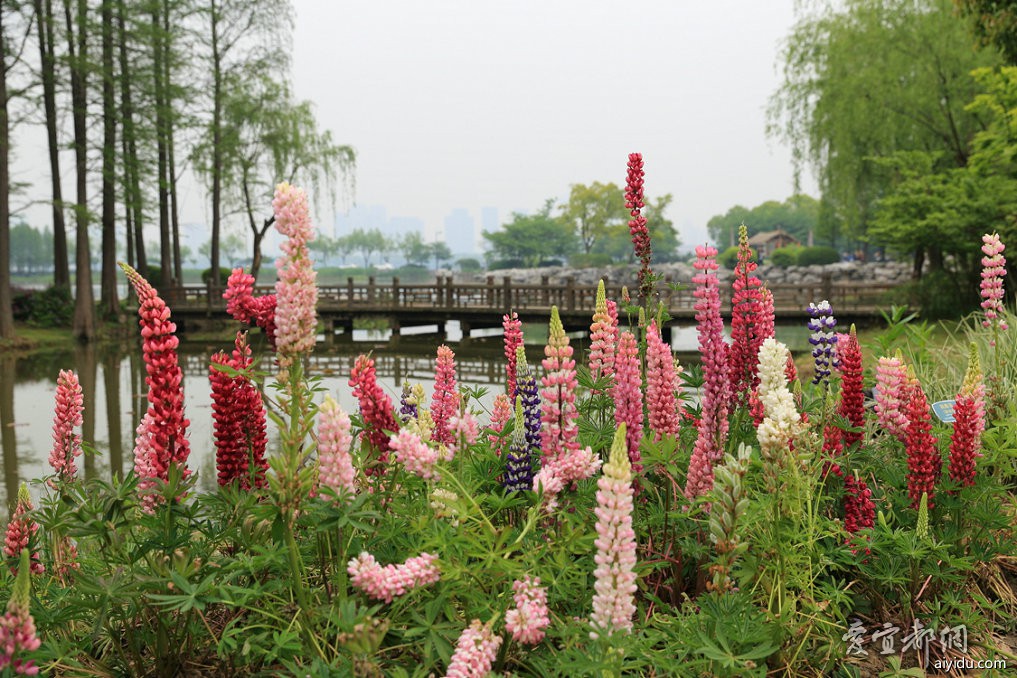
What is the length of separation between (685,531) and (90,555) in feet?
7.53

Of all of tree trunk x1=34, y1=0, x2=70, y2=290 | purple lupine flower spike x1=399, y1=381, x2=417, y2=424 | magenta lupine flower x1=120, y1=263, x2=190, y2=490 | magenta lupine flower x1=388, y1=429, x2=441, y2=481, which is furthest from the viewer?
tree trunk x1=34, y1=0, x2=70, y2=290

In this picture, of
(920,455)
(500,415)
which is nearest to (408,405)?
(500,415)

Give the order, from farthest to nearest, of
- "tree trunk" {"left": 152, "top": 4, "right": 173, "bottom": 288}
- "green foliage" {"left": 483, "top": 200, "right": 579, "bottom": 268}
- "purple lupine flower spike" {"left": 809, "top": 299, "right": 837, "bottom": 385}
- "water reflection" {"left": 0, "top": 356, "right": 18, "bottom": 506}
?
1. "green foliage" {"left": 483, "top": 200, "right": 579, "bottom": 268}
2. "tree trunk" {"left": 152, "top": 4, "right": 173, "bottom": 288}
3. "water reflection" {"left": 0, "top": 356, "right": 18, "bottom": 506}
4. "purple lupine flower spike" {"left": 809, "top": 299, "right": 837, "bottom": 385}

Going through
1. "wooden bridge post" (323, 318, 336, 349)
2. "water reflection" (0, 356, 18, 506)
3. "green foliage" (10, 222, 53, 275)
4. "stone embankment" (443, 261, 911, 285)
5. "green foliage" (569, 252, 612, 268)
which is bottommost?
"water reflection" (0, 356, 18, 506)

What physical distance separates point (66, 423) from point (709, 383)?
265 centimetres

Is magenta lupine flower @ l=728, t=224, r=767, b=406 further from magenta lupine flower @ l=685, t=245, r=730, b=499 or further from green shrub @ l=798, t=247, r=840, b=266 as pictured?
green shrub @ l=798, t=247, r=840, b=266

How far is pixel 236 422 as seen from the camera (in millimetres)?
2699

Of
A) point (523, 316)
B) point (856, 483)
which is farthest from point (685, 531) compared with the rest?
point (523, 316)

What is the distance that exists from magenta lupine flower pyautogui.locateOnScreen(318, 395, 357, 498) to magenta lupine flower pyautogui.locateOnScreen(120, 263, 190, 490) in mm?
561

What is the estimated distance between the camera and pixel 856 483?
10.0ft

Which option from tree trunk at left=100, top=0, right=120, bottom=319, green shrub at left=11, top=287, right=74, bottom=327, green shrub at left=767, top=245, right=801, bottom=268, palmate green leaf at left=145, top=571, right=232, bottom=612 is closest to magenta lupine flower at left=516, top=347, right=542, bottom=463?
palmate green leaf at left=145, top=571, right=232, bottom=612

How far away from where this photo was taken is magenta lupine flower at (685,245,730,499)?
275cm

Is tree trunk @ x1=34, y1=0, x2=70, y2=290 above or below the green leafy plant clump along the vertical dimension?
above

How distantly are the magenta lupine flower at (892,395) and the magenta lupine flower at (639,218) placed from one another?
1.09 m
